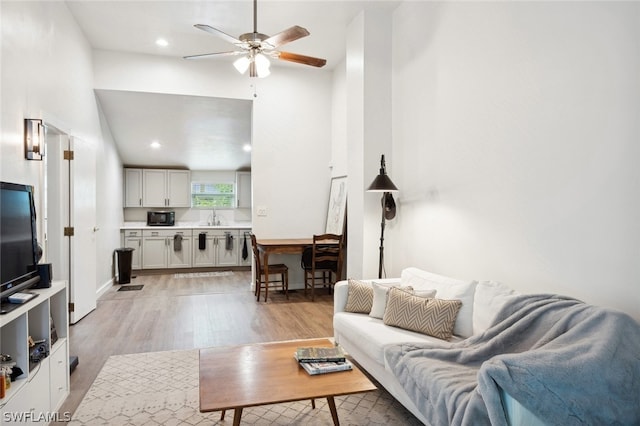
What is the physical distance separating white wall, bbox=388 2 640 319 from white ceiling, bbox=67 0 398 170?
1.26 metres

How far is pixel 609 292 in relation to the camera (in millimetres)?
2020

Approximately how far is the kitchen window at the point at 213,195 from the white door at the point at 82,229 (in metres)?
3.40

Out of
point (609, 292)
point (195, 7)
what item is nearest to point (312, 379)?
point (609, 292)

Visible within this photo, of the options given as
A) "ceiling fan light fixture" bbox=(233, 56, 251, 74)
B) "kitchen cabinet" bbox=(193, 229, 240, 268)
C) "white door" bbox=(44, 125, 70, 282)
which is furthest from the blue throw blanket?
"kitchen cabinet" bbox=(193, 229, 240, 268)

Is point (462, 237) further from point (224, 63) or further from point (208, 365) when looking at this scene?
point (224, 63)

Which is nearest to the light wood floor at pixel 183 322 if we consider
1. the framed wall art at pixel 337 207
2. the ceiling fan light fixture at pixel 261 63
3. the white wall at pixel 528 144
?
the framed wall art at pixel 337 207

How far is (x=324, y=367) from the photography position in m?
2.17

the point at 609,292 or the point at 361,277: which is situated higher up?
the point at 609,292

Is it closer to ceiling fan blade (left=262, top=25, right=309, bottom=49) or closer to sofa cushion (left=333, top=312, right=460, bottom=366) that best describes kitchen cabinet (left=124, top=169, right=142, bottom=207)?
ceiling fan blade (left=262, top=25, right=309, bottom=49)

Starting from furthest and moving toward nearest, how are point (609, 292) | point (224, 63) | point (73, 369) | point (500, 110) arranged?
1. point (224, 63)
2. point (73, 369)
3. point (500, 110)
4. point (609, 292)

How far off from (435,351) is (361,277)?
2199 millimetres

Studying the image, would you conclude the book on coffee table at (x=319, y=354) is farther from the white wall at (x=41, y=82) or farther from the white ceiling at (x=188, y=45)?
the white ceiling at (x=188, y=45)

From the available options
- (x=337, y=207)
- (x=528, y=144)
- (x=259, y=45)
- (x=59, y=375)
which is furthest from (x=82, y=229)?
(x=528, y=144)

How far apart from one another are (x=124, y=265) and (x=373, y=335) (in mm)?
5263
